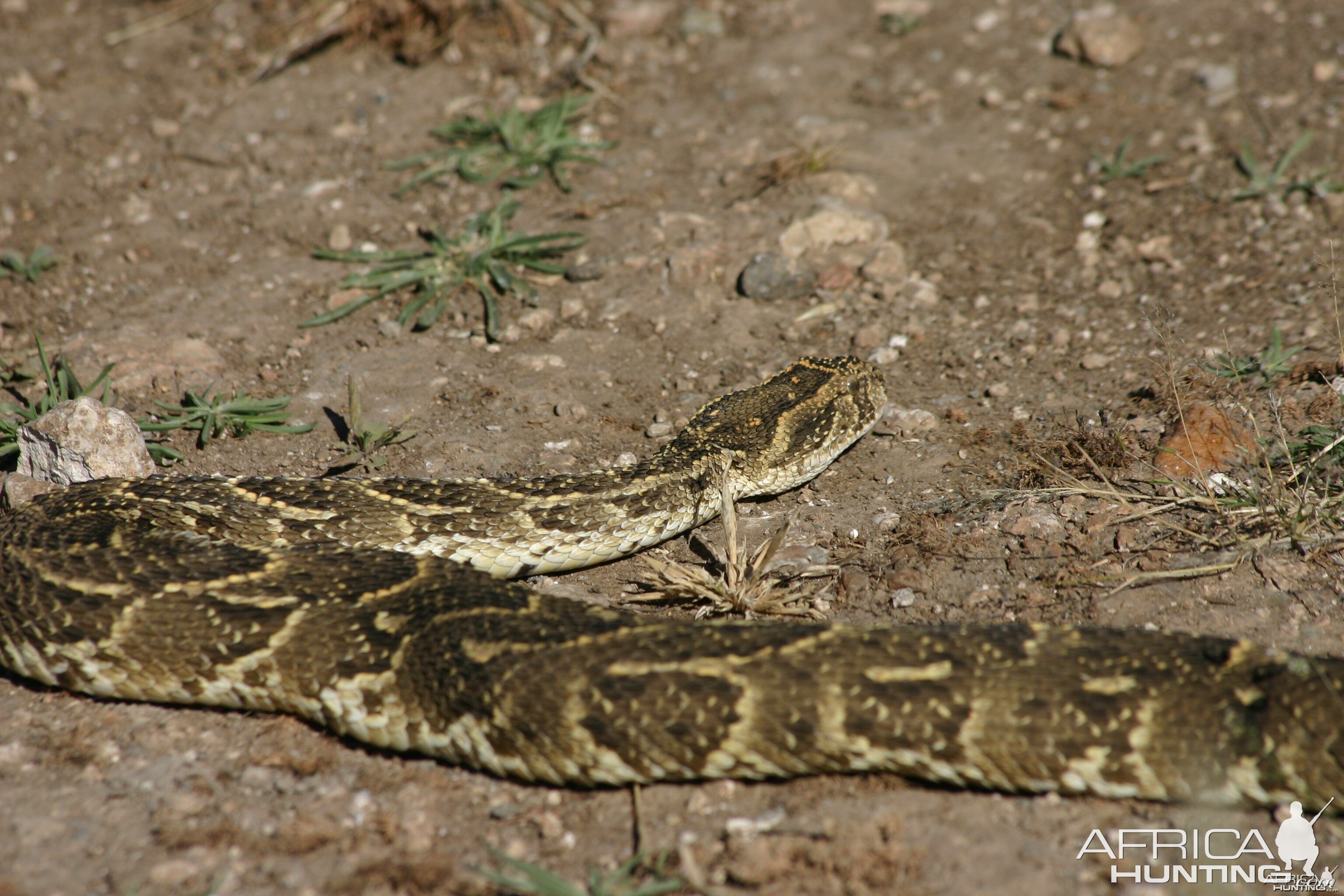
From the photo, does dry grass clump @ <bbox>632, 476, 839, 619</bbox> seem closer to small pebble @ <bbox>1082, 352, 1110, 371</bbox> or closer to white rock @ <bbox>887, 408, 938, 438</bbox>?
white rock @ <bbox>887, 408, 938, 438</bbox>

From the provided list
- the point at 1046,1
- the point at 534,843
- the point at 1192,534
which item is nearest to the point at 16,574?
the point at 534,843

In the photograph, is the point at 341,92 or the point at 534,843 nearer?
the point at 534,843

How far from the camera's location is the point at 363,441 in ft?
19.1

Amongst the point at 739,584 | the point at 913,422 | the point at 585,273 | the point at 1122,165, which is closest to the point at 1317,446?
the point at 913,422

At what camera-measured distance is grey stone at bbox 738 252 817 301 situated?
6.91 m

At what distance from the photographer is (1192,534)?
4.62m

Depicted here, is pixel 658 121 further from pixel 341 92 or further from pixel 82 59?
pixel 82 59

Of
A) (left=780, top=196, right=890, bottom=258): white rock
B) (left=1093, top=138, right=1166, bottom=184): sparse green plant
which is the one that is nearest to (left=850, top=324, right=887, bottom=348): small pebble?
(left=780, top=196, right=890, bottom=258): white rock

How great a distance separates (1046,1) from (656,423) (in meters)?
5.66

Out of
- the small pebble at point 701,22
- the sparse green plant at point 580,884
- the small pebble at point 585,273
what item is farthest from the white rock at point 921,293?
the sparse green plant at point 580,884

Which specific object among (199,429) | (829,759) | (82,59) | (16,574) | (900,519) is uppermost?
(82,59)

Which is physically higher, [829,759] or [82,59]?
[82,59]

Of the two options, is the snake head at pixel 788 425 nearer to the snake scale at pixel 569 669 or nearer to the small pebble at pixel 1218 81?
the snake scale at pixel 569 669

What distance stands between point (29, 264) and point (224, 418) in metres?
2.59
